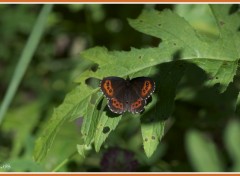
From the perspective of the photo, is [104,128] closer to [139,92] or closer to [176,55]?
[139,92]

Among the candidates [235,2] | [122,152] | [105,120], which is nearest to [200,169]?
[122,152]

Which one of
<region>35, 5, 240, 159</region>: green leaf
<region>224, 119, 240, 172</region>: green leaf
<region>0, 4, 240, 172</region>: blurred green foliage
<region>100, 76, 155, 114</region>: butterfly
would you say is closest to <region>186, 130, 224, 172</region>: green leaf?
<region>0, 4, 240, 172</region>: blurred green foliage

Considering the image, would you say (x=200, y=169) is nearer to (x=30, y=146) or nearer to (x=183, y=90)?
(x=183, y=90)

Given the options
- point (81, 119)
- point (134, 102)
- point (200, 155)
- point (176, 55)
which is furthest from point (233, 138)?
point (134, 102)

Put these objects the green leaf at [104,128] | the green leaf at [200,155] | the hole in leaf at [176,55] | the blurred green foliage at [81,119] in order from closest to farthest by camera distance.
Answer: the green leaf at [104,128] < the hole in leaf at [176,55] < the blurred green foliage at [81,119] < the green leaf at [200,155]

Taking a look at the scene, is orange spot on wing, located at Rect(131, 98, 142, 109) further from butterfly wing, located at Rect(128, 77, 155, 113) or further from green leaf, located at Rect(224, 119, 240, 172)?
green leaf, located at Rect(224, 119, 240, 172)

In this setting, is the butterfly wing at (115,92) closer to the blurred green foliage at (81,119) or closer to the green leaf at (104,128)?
the green leaf at (104,128)

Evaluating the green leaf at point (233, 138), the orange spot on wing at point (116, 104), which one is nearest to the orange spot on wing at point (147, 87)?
the orange spot on wing at point (116, 104)
